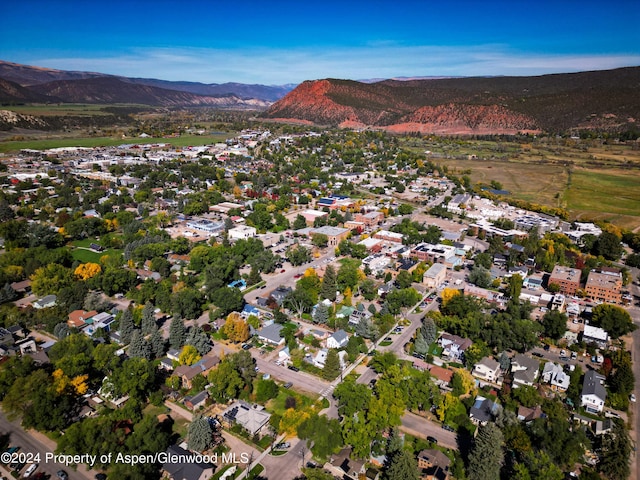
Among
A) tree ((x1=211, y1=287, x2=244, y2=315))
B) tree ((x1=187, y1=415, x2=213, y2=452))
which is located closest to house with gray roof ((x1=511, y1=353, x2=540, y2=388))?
tree ((x1=187, y1=415, x2=213, y2=452))

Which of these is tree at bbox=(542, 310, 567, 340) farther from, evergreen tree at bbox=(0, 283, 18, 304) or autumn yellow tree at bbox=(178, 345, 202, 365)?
evergreen tree at bbox=(0, 283, 18, 304)

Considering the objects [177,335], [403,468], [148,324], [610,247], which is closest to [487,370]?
[403,468]

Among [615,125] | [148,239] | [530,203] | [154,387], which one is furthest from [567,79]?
[154,387]

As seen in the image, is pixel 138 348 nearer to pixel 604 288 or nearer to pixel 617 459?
pixel 617 459

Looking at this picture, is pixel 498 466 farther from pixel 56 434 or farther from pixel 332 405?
pixel 56 434

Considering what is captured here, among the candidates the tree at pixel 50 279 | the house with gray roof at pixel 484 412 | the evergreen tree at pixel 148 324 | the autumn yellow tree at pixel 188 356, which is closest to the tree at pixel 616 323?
the house with gray roof at pixel 484 412

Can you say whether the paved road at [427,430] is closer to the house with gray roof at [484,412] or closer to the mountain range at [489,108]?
the house with gray roof at [484,412]
